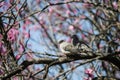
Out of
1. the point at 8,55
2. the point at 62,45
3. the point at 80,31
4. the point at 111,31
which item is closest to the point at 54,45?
the point at 80,31

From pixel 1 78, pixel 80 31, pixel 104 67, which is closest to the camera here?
pixel 1 78

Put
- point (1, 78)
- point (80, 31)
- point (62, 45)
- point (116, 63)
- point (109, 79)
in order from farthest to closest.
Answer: point (80, 31), point (62, 45), point (109, 79), point (116, 63), point (1, 78)

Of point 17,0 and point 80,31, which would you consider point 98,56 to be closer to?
point 17,0

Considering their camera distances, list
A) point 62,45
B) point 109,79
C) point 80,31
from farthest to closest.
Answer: point 80,31 → point 62,45 → point 109,79

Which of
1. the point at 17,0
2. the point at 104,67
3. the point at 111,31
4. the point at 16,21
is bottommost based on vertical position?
the point at 104,67

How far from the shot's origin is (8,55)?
605 cm

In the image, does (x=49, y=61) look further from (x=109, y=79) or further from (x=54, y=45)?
(x=54, y=45)

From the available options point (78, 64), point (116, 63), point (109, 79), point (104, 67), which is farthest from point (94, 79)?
point (104, 67)

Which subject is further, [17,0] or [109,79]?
[109,79]

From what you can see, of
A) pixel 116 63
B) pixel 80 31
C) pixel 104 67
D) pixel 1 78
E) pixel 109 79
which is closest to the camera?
pixel 1 78

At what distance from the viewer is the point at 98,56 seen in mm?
5000

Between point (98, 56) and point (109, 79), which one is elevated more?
point (98, 56)

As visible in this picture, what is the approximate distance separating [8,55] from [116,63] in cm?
198

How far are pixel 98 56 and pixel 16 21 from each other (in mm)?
1532
